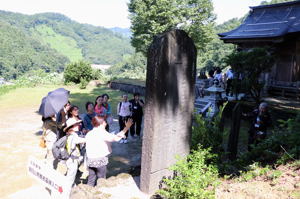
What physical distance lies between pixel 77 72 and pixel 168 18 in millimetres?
13191

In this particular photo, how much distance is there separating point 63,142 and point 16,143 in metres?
5.14

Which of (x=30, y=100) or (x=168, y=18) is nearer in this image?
(x=30, y=100)

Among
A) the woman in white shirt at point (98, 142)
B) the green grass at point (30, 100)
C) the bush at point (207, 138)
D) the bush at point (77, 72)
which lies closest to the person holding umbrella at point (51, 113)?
the woman in white shirt at point (98, 142)

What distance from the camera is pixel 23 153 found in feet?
25.5

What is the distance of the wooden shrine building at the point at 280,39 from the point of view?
13.8 meters

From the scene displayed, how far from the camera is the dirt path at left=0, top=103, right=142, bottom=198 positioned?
228 inches

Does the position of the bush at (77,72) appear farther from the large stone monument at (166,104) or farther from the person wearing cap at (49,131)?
the large stone monument at (166,104)

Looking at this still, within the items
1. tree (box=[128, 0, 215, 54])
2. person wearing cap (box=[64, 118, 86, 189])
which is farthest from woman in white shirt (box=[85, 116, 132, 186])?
tree (box=[128, 0, 215, 54])

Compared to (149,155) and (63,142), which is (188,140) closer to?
(149,155)

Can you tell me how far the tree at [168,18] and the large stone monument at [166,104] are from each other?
88.1 feet

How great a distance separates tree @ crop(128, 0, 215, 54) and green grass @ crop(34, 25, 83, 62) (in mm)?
111886

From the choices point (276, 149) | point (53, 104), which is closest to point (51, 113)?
point (53, 104)

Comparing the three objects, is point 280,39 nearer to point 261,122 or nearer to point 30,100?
point 261,122

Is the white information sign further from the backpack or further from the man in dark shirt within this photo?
the man in dark shirt
